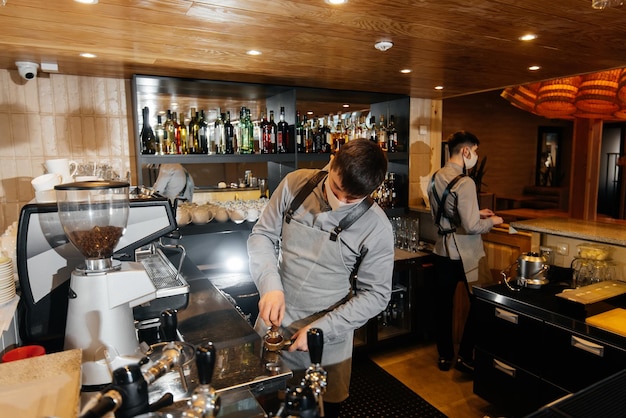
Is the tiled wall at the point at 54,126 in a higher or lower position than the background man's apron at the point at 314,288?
higher

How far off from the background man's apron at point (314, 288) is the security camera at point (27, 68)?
1911 mm

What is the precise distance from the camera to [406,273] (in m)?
3.76

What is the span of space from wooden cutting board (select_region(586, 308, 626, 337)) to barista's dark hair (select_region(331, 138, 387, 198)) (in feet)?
4.65

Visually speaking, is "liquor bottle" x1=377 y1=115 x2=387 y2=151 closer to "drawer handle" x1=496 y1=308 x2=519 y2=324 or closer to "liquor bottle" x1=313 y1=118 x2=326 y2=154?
"liquor bottle" x1=313 y1=118 x2=326 y2=154

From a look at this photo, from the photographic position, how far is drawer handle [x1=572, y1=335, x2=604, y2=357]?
2.10m

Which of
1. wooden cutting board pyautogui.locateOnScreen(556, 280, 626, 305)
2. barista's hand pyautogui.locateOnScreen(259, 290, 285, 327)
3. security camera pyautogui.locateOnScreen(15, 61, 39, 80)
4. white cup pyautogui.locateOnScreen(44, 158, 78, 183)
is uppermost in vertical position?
security camera pyautogui.locateOnScreen(15, 61, 39, 80)

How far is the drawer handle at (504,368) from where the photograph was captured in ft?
8.52

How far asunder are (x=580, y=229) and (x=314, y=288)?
197 centimetres

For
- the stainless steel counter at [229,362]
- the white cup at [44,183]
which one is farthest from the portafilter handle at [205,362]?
the white cup at [44,183]

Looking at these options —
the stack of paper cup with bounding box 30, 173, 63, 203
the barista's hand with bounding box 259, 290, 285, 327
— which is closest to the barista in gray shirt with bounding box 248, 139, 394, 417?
the barista's hand with bounding box 259, 290, 285, 327

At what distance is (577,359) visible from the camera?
7.27 ft

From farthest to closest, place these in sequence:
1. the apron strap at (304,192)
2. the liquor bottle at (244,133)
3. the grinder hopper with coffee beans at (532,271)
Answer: the liquor bottle at (244,133) < the grinder hopper with coffee beans at (532,271) < the apron strap at (304,192)

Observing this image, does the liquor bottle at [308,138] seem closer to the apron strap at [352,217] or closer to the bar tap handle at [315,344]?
the apron strap at [352,217]

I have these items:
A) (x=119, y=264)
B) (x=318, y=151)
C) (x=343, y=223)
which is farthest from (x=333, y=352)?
(x=318, y=151)
